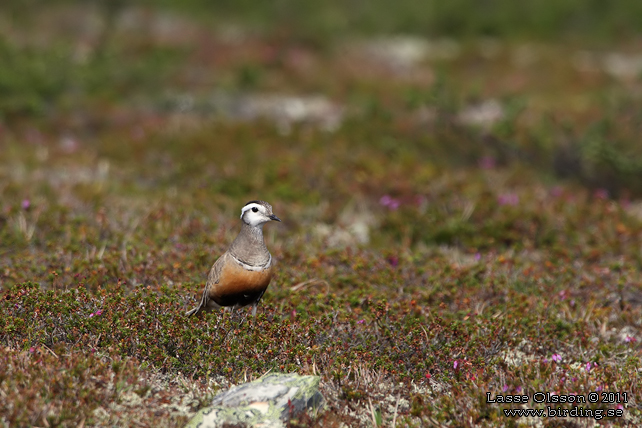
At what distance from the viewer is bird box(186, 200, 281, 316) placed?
5.46 m

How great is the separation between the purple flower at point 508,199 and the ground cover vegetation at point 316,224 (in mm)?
50

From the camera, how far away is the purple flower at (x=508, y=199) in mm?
9970

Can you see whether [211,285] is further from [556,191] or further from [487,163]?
[487,163]

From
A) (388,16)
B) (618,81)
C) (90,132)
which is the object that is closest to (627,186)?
(618,81)

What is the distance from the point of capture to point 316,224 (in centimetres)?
958

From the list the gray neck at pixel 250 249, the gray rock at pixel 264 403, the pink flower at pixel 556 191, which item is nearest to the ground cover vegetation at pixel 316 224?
the pink flower at pixel 556 191

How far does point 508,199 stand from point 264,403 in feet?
21.6

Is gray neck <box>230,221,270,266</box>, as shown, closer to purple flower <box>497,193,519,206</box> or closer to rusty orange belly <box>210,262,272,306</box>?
rusty orange belly <box>210,262,272,306</box>

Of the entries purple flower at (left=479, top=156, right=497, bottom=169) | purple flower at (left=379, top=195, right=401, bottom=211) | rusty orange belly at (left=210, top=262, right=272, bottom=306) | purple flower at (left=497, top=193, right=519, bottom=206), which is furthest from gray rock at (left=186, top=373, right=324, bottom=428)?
purple flower at (left=479, top=156, right=497, bottom=169)

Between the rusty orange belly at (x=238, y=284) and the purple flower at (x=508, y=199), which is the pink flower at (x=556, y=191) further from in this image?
the rusty orange belly at (x=238, y=284)

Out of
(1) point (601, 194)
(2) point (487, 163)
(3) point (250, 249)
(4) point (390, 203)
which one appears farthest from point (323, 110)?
(3) point (250, 249)

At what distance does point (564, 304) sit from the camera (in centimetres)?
680

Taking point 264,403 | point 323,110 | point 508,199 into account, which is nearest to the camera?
point 264,403

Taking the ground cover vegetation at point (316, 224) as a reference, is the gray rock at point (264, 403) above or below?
above
